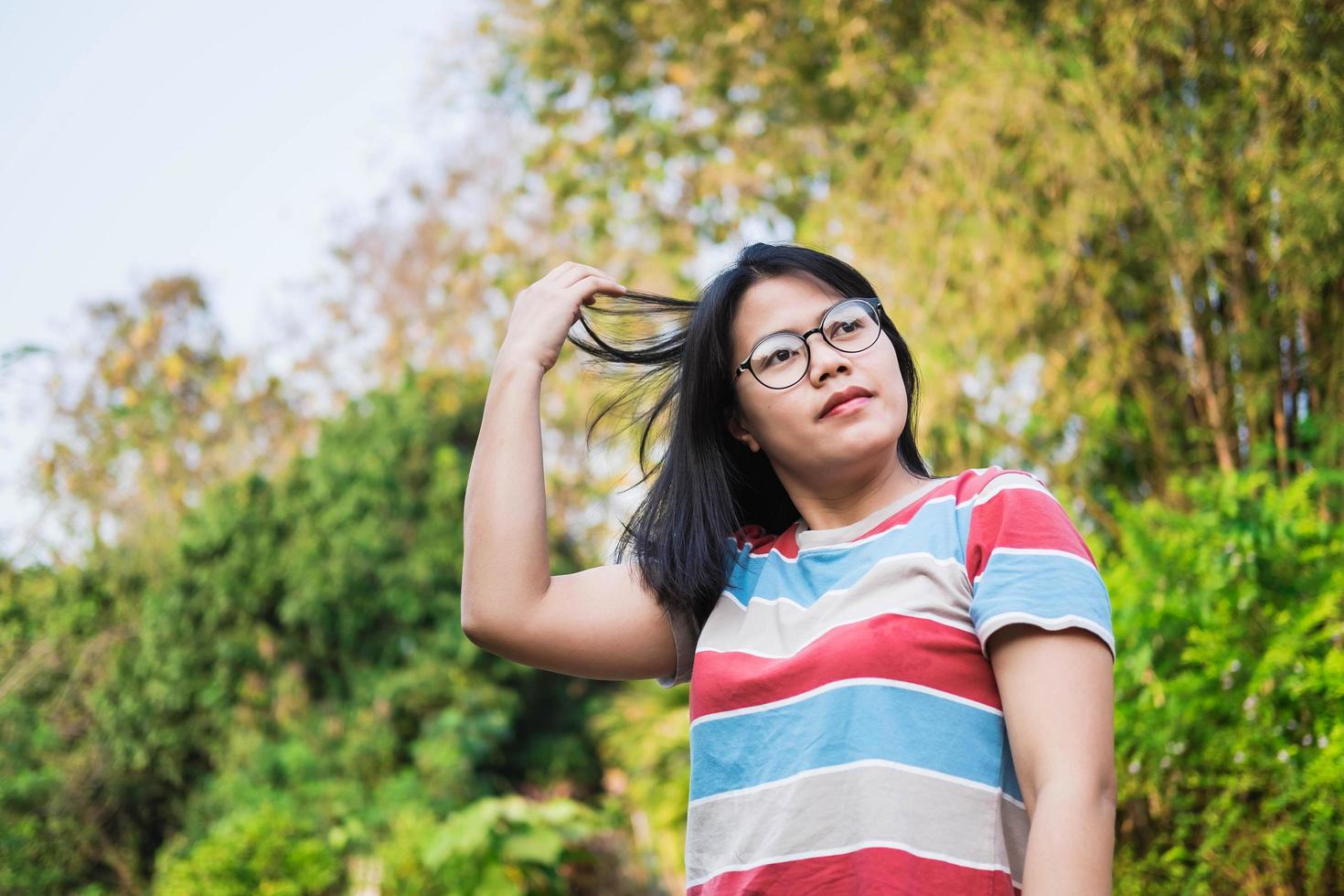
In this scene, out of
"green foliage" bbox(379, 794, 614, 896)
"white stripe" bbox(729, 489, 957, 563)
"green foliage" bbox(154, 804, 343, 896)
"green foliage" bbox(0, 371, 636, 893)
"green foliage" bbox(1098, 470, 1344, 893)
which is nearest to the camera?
"white stripe" bbox(729, 489, 957, 563)

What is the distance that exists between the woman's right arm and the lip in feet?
0.97

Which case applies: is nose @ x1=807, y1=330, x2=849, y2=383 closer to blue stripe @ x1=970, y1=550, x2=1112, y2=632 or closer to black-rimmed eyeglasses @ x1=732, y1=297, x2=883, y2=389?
black-rimmed eyeglasses @ x1=732, y1=297, x2=883, y2=389

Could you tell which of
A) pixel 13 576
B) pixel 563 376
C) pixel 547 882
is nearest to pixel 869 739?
pixel 13 576

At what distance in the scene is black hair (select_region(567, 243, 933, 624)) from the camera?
1354 millimetres

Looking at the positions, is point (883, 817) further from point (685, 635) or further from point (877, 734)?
point (685, 635)

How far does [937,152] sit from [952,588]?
3610mm

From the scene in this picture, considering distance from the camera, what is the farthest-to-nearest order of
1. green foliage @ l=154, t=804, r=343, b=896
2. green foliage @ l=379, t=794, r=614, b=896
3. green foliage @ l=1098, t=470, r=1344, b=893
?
green foliage @ l=379, t=794, r=614, b=896 < green foliage @ l=154, t=804, r=343, b=896 < green foliage @ l=1098, t=470, r=1344, b=893

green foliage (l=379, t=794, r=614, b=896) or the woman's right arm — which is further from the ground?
the woman's right arm

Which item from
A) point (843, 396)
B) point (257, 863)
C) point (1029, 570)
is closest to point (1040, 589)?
point (1029, 570)

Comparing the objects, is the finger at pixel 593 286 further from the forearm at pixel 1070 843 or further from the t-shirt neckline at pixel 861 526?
the forearm at pixel 1070 843

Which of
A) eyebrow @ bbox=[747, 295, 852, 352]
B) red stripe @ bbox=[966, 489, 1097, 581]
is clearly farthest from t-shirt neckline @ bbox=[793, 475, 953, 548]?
eyebrow @ bbox=[747, 295, 852, 352]

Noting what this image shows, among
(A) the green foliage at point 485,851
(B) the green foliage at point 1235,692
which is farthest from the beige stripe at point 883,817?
(A) the green foliage at point 485,851

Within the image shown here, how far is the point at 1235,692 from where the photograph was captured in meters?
2.84

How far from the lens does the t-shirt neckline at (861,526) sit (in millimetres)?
1263
